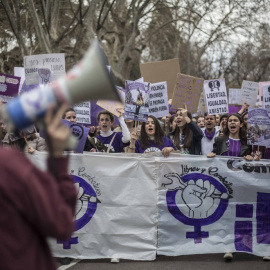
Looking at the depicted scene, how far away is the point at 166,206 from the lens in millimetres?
5484

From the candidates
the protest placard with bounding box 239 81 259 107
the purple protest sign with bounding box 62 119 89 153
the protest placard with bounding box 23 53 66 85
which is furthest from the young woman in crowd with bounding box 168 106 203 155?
the protest placard with bounding box 239 81 259 107

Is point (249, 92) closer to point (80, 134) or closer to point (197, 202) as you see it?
point (197, 202)

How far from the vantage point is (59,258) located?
5395mm

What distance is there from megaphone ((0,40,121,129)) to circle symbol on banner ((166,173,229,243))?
3841 millimetres

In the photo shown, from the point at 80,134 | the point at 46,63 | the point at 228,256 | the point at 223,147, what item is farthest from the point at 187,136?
the point at 46,63

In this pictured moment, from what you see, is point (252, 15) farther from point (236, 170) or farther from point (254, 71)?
point (254, 71)

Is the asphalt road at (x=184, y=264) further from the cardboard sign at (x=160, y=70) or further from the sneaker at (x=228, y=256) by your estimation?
the cardboard sign at (x=160, y=70)

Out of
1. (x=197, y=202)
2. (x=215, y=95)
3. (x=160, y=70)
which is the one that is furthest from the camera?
(x=160, y=70)

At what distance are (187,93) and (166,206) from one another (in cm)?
266

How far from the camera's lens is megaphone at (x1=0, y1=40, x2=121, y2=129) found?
1714 mm

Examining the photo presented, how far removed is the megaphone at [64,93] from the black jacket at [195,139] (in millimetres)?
4667

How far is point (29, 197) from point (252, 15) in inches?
689

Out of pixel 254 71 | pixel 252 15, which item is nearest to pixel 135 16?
pixel 252 15

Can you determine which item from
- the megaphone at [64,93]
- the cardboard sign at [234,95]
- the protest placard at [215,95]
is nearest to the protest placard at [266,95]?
the protest placard at [215,95]
